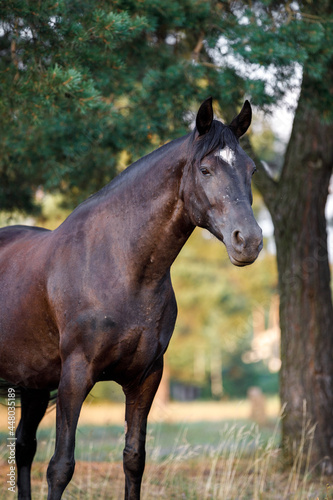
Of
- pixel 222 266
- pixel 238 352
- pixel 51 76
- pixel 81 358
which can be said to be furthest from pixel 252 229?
pixel 238 352

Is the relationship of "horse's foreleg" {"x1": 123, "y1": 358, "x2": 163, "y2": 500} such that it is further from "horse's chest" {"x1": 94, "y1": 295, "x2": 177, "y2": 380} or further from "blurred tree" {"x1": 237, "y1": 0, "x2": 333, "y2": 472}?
"blurred tree" {"x1": 237, "y1": 0, "x2": 333, "y2": 472}

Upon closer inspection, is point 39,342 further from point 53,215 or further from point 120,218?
point 53,215

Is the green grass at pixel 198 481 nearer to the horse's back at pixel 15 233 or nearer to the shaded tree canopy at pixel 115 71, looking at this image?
the horse's back at pixel 15 233

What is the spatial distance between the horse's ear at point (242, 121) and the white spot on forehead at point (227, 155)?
29 centimetres

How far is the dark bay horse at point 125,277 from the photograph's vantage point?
313 cm

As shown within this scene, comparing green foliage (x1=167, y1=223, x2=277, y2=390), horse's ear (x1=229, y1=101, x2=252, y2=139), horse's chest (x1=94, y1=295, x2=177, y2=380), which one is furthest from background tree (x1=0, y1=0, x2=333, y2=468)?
green foliage (x1=167, y1=223, x2=277, y2=390)

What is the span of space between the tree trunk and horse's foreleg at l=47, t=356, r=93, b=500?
13.2 feet

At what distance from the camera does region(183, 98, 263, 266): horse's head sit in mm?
2914

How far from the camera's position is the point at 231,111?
704 cm

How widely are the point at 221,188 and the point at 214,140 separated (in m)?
0.28

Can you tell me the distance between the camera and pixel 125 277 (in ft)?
11.1

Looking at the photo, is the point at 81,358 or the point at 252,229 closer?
the point at 252,229

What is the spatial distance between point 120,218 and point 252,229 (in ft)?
3.13

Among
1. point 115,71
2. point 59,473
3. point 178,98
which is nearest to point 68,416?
point 59,473
